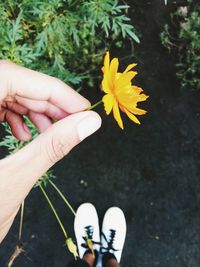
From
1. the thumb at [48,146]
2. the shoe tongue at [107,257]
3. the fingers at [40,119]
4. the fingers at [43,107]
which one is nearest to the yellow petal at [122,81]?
the thumb at [48,146]

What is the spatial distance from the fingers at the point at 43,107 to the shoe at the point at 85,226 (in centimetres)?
86

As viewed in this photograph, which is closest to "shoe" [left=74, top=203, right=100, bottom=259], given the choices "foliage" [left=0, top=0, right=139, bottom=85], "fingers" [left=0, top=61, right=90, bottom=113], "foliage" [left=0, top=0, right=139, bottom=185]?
"foliage" [left=0, top=0, right=139, bottom=185]

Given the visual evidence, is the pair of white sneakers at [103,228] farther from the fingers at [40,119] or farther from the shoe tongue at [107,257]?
the fingers at [40,119]

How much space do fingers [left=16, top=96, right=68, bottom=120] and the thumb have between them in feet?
0.78

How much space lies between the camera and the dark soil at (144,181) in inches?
87.2

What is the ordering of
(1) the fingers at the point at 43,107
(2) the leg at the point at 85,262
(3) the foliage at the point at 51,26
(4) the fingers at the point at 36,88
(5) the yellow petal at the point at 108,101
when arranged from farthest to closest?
(2) the leg at the point at 85,262 < (3) the foliage at the point at 51,26 < (1) the fingers at the point at 43,107 < (4) the fingers at the point at 36,88 < (5) the yellow petal at the point at 108,101

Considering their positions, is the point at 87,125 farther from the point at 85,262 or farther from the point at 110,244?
the point at 110,244

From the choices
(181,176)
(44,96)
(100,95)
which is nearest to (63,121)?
(44,96)

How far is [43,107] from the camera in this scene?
1440mm

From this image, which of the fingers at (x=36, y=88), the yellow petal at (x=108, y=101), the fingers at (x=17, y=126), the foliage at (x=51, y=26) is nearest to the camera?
the yellow petal at (x=108, y=101)

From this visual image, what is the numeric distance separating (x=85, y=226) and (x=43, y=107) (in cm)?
98

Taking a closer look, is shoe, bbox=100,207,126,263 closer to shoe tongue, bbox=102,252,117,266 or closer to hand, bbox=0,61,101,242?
shoe tongue, bbox=102,252,117,266

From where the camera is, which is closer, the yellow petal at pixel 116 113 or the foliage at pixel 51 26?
the yellow petal at pixel 116 113

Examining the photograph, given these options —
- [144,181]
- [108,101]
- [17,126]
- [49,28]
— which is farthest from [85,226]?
[108,101]
